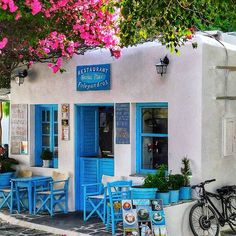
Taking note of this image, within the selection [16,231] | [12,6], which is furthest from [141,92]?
[12,6]

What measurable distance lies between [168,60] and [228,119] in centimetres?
184

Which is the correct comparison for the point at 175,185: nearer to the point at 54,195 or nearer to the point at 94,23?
the point at 54,195

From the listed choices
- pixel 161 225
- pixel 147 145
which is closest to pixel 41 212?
pixel 147 145

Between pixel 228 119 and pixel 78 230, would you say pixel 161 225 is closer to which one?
pixel 78 230

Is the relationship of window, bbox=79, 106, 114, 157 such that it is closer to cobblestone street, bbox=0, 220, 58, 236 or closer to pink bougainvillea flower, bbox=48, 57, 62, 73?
pink bougainvillea flower, bbox=48, 57, 62, 73

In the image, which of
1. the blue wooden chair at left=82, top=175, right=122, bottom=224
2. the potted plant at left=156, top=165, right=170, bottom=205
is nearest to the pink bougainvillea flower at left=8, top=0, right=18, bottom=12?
the potted plant at left=156, top=165, right=170, bottom=205

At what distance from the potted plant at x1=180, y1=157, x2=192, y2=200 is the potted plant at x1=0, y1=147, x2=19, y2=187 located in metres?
4.76

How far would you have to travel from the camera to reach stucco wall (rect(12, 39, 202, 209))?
1154 cm

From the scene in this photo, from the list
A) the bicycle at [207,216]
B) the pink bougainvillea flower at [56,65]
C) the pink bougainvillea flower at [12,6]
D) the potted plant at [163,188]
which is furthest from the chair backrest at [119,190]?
the pink bougainvillea flower at [12,6]

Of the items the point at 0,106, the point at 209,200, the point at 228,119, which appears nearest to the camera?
the point at 209,200

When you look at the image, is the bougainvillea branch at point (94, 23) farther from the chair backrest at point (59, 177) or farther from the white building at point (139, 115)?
the chair backrest at point (59, 177)

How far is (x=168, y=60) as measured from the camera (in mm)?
11828

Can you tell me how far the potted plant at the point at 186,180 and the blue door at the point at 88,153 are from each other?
2196 mm

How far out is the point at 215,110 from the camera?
11922 mm
